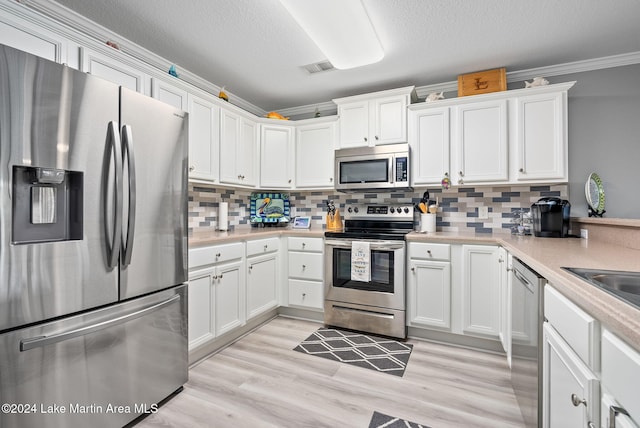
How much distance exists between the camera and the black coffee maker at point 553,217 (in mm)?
2266

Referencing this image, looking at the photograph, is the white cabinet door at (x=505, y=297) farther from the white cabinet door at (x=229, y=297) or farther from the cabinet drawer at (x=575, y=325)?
the white cabinet door at (x=229, y=297)

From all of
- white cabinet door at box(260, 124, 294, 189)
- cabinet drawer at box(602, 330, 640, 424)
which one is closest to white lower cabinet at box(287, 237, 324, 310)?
white cabinet door at box(260, 124, 294, 189)

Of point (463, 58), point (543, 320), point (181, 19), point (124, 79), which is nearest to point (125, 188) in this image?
point (124, 79)

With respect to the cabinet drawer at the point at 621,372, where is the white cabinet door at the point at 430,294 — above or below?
below

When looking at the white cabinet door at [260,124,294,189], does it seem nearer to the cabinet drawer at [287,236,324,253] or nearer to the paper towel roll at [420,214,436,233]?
the cabinet drawer at [287,236,324,253]

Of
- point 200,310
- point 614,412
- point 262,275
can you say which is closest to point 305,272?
point 262,275

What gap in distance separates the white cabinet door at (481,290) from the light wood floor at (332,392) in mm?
219

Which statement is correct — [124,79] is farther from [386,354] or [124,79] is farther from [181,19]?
[386,354]

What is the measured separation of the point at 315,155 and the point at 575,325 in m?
2.84

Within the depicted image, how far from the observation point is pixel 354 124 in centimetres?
316

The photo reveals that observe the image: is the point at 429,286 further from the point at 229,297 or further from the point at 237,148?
the point at 237,148

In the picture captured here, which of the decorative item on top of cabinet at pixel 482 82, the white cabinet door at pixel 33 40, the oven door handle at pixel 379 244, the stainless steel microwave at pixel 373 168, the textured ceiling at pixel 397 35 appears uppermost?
the textured ceiling at pixel 397 35

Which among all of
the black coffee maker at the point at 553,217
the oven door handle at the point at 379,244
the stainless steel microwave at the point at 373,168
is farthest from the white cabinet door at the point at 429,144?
the black coffee maker at the point at 553,217

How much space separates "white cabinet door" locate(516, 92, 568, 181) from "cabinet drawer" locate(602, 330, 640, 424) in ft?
7.37
